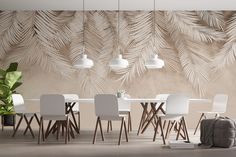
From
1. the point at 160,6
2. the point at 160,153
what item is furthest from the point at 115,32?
the point at 160,153

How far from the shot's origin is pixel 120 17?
946 centimetres

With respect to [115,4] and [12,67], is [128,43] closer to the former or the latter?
[115,4]

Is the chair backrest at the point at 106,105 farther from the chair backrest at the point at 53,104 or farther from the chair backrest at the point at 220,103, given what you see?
the chair backrest at the point at 220,103

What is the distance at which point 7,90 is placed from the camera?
28.6ft

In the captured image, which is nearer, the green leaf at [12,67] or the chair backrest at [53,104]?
the chair backrest at [53,104]

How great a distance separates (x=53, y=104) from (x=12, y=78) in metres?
2.50

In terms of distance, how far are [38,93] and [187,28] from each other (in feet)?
11.1

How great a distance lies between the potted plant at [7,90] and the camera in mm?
8691

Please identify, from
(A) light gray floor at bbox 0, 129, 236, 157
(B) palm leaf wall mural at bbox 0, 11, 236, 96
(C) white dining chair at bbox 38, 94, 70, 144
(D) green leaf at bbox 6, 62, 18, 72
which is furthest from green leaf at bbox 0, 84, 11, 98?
(C) white dining chair at bbox 38, 94, 70, 144

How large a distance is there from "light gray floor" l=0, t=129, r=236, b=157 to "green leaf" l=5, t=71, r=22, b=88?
5.50 ft

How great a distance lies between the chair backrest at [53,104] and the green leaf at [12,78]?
2411mm

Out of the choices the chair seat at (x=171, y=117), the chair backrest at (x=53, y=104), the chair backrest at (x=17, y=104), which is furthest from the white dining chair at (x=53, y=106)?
the chair seat at (x=171, y=117)

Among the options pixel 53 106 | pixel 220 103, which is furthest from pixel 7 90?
pixel 220 103

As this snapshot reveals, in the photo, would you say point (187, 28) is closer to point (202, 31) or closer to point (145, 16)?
point (202, 31)
